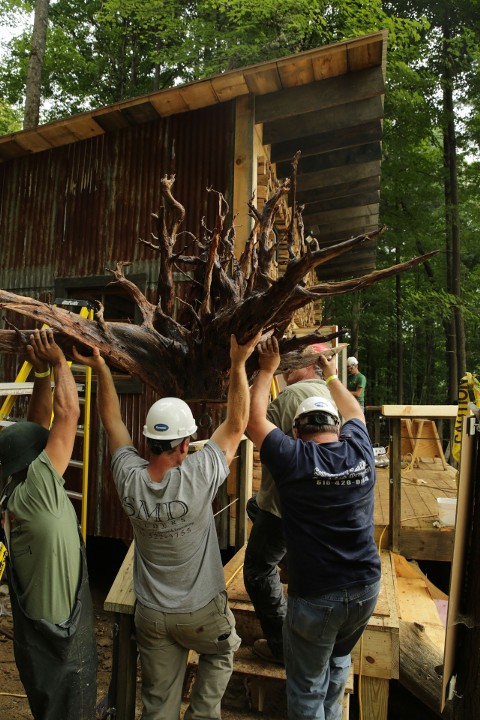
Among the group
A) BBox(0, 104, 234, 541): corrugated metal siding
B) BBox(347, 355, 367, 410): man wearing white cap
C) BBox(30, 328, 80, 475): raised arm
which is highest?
BBox(0, 104, 234, 541): corrugated metal siding

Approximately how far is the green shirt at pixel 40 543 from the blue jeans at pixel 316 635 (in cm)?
141

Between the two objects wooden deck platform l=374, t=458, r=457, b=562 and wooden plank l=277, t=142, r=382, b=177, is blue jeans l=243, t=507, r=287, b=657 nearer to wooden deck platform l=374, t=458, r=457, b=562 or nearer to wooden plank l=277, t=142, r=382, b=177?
wooden deck platform l=374, t=458, r=457, b=562

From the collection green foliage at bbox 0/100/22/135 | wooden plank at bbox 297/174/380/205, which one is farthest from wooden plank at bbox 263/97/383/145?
green foliage at bbox 0/100/22/135

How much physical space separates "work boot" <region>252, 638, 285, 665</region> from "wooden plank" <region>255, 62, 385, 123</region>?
21.8 feet

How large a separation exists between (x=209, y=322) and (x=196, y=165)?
5.74m

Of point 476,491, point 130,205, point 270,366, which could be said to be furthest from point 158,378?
point 130,205

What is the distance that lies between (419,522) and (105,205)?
678cm

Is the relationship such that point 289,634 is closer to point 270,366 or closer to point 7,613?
point 270,366

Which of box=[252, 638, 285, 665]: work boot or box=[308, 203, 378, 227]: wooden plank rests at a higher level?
box=[308, 203, 378, 227]: wooden plank

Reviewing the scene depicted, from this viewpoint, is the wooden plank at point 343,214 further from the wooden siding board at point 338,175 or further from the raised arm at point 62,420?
the raised arm at point 62,420

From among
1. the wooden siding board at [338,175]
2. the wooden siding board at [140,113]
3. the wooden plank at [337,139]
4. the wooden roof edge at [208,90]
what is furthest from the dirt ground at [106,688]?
the wooden siding board at [338,175]

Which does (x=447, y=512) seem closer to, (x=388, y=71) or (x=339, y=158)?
(x=339, y=158)

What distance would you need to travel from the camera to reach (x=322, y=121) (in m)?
7.77

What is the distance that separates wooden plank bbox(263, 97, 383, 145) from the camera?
755 cm
